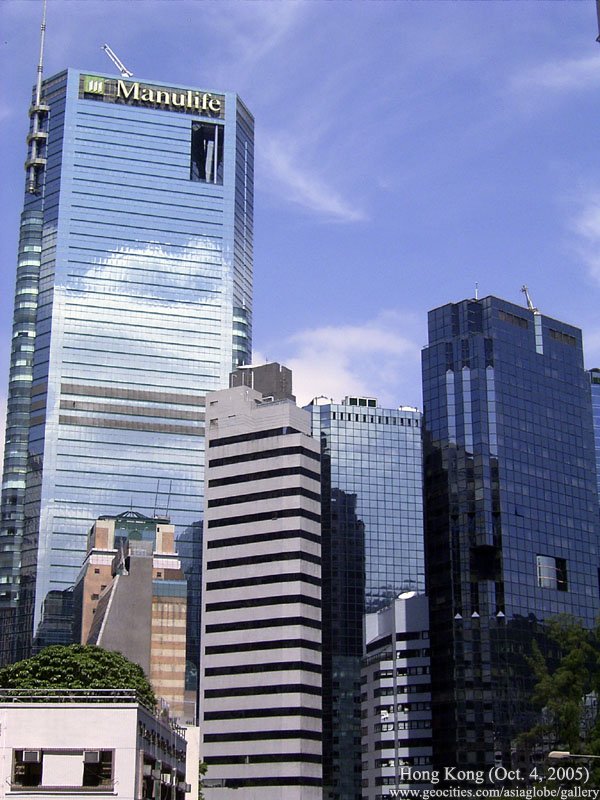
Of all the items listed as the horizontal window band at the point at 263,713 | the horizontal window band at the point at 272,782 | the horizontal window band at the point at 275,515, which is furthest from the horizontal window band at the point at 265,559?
the horizontal window band at the point at 272,782

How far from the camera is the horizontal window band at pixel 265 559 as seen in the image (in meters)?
193

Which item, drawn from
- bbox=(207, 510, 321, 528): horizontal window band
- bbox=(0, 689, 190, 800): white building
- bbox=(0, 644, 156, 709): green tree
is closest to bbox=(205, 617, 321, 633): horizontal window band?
bbox=(207, 510, 321, 528): horizontal window band

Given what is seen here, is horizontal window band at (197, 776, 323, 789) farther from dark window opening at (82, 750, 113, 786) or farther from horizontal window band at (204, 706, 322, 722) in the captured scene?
dark window opening at (82, 750, 113, 786)

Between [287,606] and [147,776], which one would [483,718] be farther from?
[147,776]

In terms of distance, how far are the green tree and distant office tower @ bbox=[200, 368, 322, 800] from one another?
183 feet

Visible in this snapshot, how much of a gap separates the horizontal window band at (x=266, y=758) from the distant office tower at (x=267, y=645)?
0.48ft

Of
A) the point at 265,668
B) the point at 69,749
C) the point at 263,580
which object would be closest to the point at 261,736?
the point at 265,668

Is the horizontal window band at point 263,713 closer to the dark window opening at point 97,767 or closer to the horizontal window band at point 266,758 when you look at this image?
the horizontal window band at point 266,758

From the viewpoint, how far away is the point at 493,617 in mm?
198500

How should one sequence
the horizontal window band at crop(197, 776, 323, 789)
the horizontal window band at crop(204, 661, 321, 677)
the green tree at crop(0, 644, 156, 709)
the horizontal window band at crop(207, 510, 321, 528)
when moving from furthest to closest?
the horizontal window band at crop(207, 510, 321, 528) < the horizontal window band at crop(204, 661, 321, 677) < the horizontal window band at crop(197, 776, 323, 789) < the green tree at crop(0, 644, 156, 709)

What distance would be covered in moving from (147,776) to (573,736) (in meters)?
63.6

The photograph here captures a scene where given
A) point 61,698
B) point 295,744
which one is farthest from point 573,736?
point 61,698

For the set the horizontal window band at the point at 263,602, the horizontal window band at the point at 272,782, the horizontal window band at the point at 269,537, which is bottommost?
the horizontal window band at the point at 272,782

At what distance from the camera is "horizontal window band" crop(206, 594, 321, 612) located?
190750 mm
